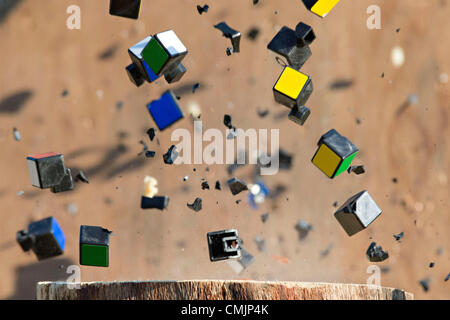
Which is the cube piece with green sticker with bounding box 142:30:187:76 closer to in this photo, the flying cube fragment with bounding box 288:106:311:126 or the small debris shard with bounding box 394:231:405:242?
the flying cube fragment with bounding box 288:106:311:126

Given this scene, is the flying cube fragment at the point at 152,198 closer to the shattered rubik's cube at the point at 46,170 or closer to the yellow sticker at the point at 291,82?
the shattered rubik's cube at the point at 46,170

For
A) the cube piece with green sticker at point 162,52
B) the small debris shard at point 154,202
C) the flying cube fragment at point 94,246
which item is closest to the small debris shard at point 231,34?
the cube piece with green sticker at point 162,52

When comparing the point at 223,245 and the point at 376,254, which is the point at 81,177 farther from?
the point at 376,254

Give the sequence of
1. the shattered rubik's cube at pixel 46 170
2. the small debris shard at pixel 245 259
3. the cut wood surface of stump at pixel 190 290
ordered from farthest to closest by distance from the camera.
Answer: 1. the small debris shard at pixel 245 259
2. the shattered rubik's cube at pixel 46 170
3. the cut wood surface of stump at pixel 190 290

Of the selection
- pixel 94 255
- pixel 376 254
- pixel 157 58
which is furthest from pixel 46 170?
pixel 376 254

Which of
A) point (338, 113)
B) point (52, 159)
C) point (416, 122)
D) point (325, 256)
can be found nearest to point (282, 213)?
point (325, 256)

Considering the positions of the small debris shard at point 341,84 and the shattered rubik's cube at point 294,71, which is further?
the small debris shard at point 341,84

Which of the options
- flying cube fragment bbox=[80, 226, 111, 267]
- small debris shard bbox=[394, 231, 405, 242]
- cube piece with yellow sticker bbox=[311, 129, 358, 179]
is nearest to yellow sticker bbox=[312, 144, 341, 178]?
cube piece with yellow sticker bbox=[311, 129, 358, 179]
